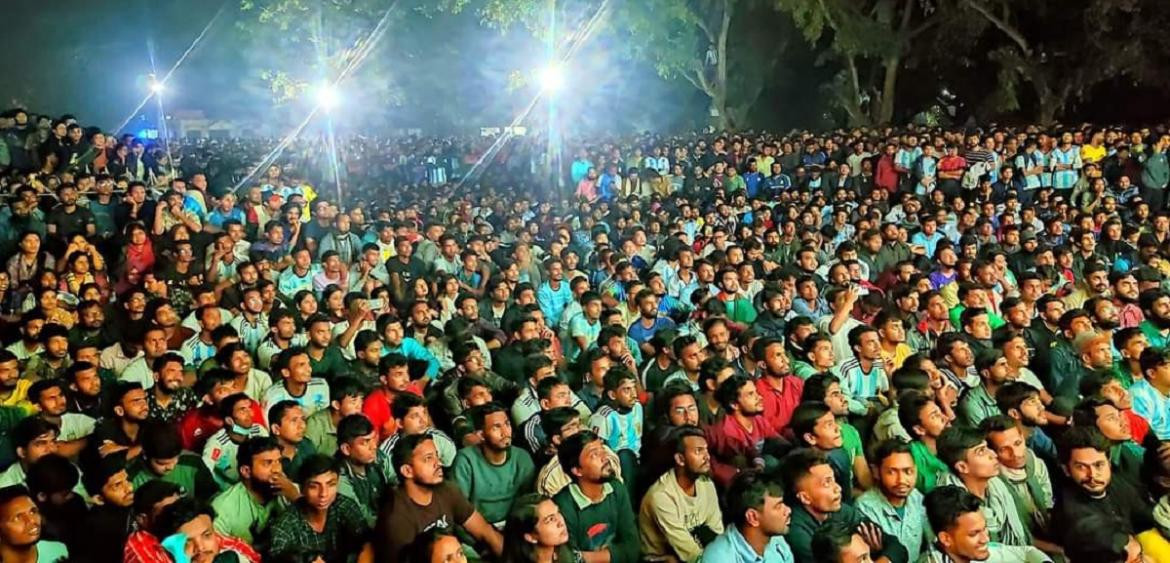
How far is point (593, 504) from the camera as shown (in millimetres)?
4254

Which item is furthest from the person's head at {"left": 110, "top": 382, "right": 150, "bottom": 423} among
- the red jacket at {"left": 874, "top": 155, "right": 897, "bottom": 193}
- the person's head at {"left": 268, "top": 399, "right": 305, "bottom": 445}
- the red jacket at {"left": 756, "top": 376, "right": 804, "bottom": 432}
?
the red jacket at {"left": 874, "top": 155, "right": 897, "bottom": 193}

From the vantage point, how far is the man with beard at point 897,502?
407 centimetres

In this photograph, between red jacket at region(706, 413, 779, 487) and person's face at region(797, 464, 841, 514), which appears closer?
person's face at region(797, 464, 841, 514)

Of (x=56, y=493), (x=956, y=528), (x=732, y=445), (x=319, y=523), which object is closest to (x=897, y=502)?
(x=956, y=528)

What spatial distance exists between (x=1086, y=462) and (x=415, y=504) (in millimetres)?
2819

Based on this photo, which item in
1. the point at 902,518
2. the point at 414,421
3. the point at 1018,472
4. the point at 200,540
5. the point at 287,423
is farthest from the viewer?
the point at 414,421

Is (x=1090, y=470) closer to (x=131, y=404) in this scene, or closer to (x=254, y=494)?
(x=254, y=494)

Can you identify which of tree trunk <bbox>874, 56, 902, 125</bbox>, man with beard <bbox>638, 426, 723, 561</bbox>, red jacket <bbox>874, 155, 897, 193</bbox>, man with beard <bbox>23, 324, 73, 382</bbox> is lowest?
man with beard <bbox>638, 426, 723, 561</bbox>

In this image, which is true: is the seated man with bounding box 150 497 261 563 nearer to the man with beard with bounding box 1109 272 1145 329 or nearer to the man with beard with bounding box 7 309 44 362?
the man with beard with bounding box 7 309 44 362

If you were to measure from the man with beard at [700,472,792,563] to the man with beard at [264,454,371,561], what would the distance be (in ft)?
4.92

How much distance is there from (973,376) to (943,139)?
9244 millimetres

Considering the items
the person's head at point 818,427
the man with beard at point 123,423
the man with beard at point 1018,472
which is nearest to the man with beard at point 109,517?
the man with beard at point 123,423

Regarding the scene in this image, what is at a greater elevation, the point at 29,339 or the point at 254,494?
the point at 29,339

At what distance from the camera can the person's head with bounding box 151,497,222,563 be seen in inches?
141
